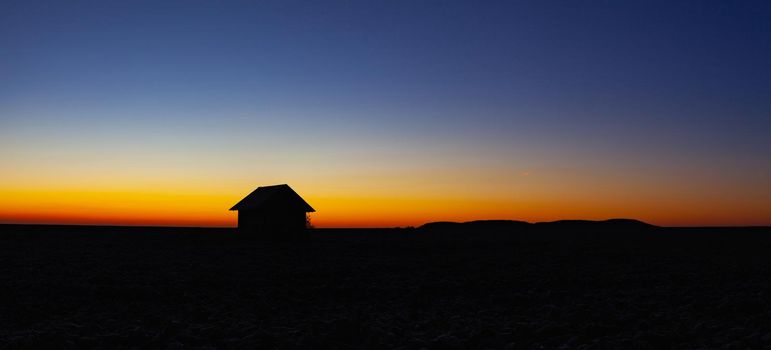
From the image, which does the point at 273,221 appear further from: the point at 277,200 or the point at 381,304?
the point at 381,304

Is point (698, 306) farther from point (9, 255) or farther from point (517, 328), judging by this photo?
point (9, 255)

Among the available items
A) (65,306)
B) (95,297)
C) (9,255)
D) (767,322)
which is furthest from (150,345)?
(9,255)

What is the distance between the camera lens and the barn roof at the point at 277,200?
47500 mm

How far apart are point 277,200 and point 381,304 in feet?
108

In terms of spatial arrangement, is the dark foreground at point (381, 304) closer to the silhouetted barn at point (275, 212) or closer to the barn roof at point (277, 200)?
the silhouetted barn at point (275, 212)

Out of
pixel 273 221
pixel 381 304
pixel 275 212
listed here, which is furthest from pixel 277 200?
pixel 381 304

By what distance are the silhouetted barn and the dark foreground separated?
1893cm

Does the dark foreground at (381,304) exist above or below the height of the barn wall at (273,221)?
below

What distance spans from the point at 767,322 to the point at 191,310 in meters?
13.3

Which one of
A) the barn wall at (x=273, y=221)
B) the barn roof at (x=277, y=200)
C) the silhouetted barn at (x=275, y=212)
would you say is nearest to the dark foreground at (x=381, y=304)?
the barn wall at (x=273, y=221)

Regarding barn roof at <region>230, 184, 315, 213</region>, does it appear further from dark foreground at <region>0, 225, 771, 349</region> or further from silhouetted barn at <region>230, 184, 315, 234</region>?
dark foreground at <region>0, 225, 771, 349</region>

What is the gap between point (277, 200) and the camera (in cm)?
4775

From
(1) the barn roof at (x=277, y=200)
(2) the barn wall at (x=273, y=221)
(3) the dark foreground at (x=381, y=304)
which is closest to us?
(3) the dark foreground at (x=381, y=304)

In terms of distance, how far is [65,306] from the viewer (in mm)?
15641
